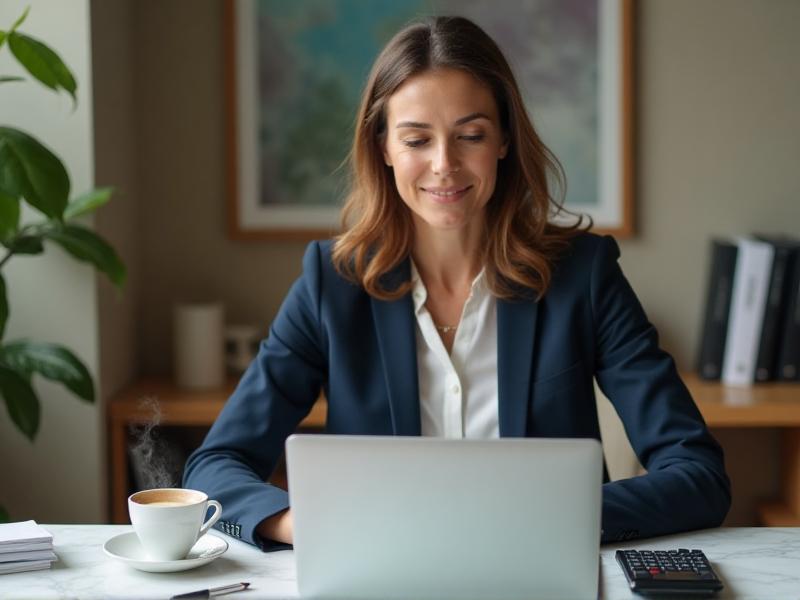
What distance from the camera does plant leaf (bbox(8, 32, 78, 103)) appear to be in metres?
2.31

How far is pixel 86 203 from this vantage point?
8.73 feet

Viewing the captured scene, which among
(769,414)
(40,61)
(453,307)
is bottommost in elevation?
(769,414)

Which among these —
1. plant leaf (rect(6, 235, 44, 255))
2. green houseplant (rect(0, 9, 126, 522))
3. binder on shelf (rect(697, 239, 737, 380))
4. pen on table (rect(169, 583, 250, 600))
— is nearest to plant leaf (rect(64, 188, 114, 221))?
green houseplant (rect(0, 9, 126, 522))

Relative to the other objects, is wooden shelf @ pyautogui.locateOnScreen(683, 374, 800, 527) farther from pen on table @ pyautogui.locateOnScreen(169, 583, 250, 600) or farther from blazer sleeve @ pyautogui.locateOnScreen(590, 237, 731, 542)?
pen on table @ pyautogui.locateOnScreen(169, 583, 250, 600)

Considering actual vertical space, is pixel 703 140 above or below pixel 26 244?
above

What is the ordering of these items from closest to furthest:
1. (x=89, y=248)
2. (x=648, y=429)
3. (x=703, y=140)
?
(x=648, y=429), (x=89, y=248), (x=703, y=140)

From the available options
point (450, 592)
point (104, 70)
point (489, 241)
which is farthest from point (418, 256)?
point (104, 70)

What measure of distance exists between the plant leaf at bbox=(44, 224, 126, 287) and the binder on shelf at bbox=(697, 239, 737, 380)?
1.60 meters

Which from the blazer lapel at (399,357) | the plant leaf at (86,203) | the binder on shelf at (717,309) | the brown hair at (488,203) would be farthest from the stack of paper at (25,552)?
the binder on shelf at (717,309)

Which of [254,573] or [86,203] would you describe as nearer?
[254,573]

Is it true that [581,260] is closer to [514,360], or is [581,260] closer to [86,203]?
[514,360]

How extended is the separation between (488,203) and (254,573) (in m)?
0.95

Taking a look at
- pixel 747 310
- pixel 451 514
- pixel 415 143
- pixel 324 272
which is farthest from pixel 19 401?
pixel 747 310

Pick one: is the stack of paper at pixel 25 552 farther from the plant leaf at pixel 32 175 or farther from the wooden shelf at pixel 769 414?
the wooden shelf at pixel 769 414
